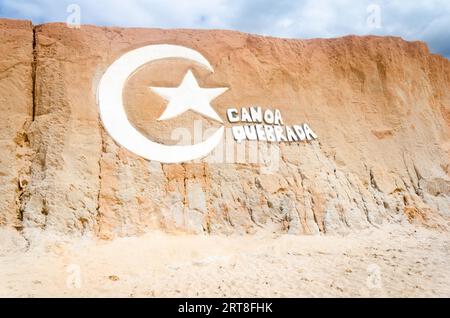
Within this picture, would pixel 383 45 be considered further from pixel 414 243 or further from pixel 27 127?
pixel 27 127

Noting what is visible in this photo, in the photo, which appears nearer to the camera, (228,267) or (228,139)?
(228,267)

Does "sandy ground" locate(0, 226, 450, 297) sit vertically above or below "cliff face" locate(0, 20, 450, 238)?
below

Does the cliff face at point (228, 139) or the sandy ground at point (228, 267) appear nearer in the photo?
the sandy ground at point (228, 267)

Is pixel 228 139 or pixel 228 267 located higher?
pixel 228 139

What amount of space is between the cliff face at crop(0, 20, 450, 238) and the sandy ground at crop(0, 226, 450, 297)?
0.65 m

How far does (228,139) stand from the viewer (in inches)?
479

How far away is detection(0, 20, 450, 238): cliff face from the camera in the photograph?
35.1ft

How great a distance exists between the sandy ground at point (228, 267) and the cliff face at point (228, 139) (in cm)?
65

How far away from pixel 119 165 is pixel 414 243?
762 cm

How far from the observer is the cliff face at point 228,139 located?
10.7 meters

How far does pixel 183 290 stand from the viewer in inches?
312

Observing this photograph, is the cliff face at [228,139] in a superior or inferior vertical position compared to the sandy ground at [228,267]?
superior

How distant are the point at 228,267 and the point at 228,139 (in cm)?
401
